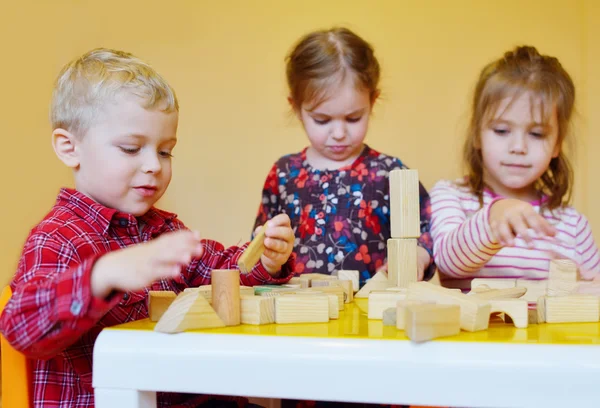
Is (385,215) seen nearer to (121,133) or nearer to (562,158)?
(562,158)

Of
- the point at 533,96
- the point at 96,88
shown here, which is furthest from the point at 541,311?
the point at 533,96

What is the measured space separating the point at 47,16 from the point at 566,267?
5.67 ft

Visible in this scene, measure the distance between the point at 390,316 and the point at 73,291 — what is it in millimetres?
315

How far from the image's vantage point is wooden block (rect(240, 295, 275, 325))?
2.37 ft

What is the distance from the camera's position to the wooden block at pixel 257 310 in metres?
0.72

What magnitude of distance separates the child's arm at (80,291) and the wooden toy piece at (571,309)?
0.38 meters

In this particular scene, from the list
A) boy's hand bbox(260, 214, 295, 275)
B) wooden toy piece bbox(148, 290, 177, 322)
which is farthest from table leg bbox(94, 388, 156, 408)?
boy's hand bbox(260, 214, 295, 275)

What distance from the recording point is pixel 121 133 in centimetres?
95

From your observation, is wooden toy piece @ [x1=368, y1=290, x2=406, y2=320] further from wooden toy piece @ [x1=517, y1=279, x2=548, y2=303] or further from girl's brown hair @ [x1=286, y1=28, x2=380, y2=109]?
girl's brown hair @ [x1=286, y1=28, x2=380, y2=109]

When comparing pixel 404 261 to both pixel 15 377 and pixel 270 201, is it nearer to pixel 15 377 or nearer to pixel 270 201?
pixel 15 377

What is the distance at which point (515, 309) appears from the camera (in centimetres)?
72

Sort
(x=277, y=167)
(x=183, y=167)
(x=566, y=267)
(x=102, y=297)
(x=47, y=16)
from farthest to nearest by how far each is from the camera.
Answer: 1. (x=183, y=167)
2. (x=47, y=16)
3. (x=277, y=167)
4. (x=566, y=267)
5. (x=102, y=297)

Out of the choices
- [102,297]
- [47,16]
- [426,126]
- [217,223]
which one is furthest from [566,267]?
[47,16]

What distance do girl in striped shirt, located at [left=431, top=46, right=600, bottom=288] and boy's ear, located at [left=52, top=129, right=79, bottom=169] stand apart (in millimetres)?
765
